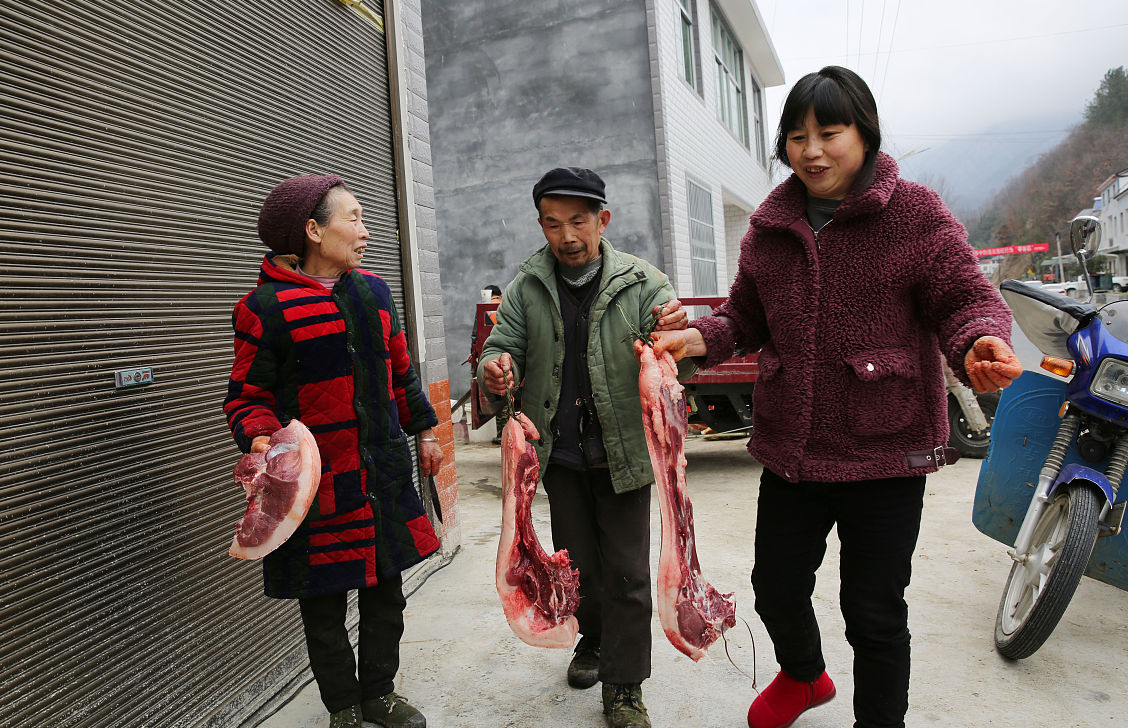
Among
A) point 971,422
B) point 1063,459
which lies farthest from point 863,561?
point 971,422

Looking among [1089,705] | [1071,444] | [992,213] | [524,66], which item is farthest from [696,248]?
[992,213]

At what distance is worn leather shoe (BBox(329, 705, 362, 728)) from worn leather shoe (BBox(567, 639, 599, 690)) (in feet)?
3.02

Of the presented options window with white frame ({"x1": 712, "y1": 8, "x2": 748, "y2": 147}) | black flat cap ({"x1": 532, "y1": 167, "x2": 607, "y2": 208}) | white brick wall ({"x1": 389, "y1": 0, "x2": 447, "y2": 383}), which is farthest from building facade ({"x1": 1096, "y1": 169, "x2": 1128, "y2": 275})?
black flat cap ({"x1": 532, "y1": 167, "x2": 607, "y2": 208})

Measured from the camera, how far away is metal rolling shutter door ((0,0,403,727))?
2248 millimetres

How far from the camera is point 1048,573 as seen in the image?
3197 mm

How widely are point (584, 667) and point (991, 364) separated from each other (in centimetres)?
210

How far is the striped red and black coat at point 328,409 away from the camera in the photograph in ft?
8.25

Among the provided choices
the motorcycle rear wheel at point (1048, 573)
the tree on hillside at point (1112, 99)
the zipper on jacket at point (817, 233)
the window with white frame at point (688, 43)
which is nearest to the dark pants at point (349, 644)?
the zipper on jacket at point (817, 233)

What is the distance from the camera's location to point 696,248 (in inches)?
502

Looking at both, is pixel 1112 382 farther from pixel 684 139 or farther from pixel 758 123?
pixel 758 123

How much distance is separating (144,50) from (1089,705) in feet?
14.0

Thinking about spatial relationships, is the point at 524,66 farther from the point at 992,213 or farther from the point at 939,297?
the point at 992,213

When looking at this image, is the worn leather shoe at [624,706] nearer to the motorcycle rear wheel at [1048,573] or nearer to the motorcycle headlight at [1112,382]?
the motorcycle rear wheel at [1048,573]

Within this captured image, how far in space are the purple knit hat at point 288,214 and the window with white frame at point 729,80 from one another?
1391 centimetres
